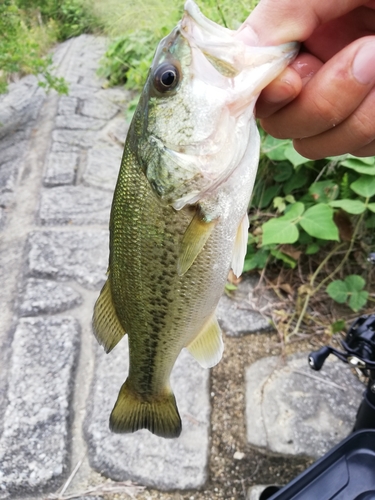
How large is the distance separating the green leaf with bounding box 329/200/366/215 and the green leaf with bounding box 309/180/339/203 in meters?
0.17

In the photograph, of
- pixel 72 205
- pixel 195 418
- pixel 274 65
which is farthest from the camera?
pixel 72 205

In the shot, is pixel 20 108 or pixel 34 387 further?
pixel 20 108

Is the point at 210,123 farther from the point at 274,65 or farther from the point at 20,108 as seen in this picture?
the point at 20,108

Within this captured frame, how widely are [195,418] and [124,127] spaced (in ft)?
10.1

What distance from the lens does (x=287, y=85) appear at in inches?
39.7

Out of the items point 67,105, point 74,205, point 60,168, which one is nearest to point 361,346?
point 74,205

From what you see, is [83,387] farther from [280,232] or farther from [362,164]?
[362,164]

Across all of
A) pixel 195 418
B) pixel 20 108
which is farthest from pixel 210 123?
pixel 20 108

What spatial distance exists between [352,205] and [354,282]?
0.37 metres

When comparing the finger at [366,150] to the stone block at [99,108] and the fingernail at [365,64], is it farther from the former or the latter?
the stone block at [99,108]

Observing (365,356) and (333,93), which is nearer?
(333,93)

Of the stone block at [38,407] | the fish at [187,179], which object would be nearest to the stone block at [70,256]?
the stone block at [38,407]

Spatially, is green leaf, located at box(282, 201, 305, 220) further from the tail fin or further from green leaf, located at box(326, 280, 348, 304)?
the tail fin

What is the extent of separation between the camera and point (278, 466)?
1.66m
